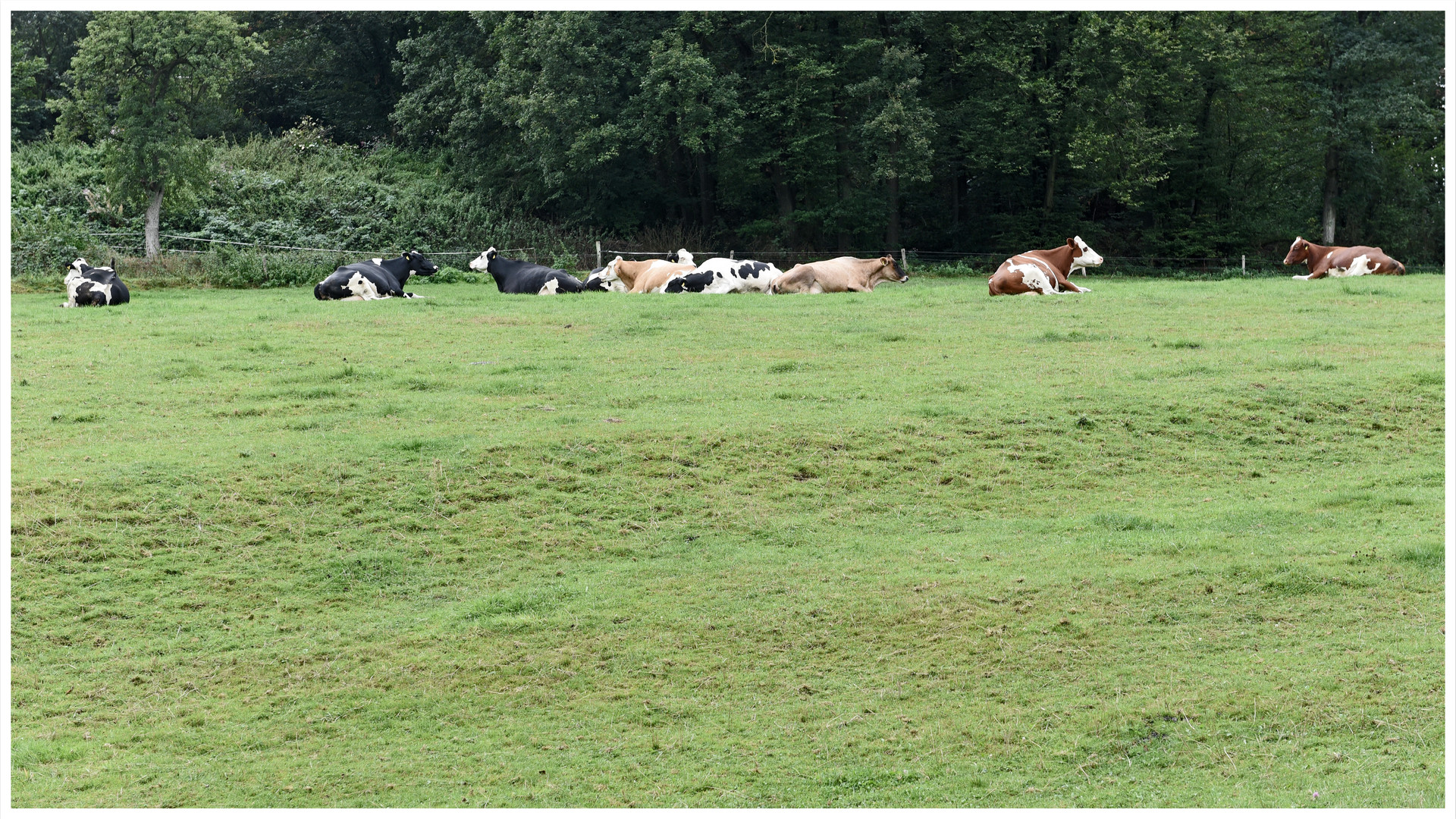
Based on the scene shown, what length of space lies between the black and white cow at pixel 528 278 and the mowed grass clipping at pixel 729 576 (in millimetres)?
8193

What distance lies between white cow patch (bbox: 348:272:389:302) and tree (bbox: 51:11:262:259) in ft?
34.2

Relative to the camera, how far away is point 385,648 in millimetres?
8820

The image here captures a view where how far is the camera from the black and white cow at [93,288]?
22.2 metres

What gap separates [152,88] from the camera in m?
32.2

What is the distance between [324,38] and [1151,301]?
3832 cm

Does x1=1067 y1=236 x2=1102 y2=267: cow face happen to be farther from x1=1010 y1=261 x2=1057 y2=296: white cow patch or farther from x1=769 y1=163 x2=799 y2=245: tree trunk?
x1=769 y1=163 x2=799 y2=245: tree trunk

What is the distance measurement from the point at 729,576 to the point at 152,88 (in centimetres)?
2765

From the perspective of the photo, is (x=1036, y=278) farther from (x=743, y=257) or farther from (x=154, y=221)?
(x=154, y=221)

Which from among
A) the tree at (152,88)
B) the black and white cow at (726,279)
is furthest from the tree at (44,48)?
the black and white cow at (726,279)

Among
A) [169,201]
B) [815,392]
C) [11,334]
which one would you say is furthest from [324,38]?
[815,392]

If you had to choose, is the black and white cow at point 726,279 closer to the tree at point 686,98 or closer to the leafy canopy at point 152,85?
the tree at point 686,98

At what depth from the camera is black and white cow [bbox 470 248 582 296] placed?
989 inches

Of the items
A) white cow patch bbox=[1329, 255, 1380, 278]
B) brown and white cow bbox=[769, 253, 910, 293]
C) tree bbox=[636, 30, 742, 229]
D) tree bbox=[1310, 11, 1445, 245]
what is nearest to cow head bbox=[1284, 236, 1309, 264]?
white cow patch bbox=[1329, 255, 1380, 278]

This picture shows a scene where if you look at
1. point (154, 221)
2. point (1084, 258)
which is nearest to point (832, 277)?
point (1084, 258)
